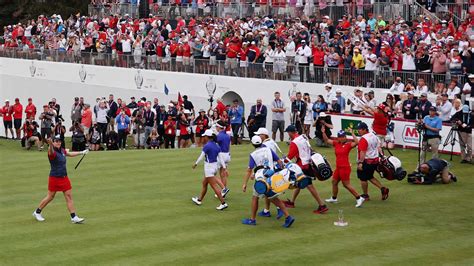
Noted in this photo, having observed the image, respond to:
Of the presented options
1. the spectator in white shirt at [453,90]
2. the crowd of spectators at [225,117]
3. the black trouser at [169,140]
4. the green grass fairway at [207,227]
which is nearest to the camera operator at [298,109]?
the crowd of spectators at [225,117]

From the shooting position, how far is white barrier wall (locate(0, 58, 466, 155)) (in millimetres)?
34531

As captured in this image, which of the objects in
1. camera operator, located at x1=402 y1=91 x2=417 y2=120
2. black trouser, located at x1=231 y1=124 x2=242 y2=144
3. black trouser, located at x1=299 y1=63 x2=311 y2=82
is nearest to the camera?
camera operator, located at x1=402 y1=91 x2=417 y2=120

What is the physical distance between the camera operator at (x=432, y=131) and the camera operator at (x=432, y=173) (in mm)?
1742

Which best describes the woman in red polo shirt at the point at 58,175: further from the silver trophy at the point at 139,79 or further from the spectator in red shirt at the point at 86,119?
the silver trophy at the point at 139,79

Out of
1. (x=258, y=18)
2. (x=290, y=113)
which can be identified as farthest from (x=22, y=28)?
(x=290, y=113)

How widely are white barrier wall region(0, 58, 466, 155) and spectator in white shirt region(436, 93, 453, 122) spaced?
38cm

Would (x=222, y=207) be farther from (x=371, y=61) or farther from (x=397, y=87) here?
(x=371, y=61)

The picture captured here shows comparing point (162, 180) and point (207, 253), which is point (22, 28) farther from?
point (207, 253)

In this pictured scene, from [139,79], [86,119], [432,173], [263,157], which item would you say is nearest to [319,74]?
[86,119]

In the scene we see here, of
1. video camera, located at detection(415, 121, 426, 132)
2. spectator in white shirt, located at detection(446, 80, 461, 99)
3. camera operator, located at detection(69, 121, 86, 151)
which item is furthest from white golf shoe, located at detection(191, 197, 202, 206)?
camera operator, located at detection(69, 121, 86, 151)

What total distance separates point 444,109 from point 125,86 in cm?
1830

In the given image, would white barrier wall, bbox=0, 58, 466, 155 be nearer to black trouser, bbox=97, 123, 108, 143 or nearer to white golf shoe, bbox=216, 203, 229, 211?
black trouser, bbox=97, 123, 108, 143

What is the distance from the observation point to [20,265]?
16.2 meters

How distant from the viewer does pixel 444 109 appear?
27.8 metres
